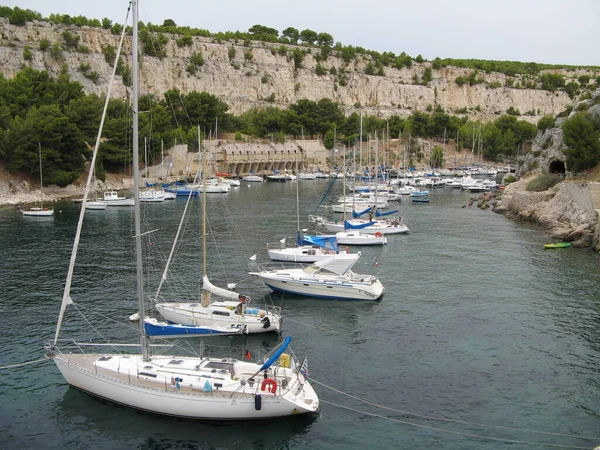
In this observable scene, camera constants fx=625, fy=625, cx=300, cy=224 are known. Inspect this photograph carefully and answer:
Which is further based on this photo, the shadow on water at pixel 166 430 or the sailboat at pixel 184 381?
the sailboat at pixel 184 381

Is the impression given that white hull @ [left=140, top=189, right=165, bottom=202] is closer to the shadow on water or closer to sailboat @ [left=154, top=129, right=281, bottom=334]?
sailboat @ [left=154, top=129, right=281, bottom=334]

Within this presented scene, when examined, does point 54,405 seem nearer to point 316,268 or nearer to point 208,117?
point 316,268

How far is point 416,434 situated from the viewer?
904 inches

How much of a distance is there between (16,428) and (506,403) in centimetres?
1890

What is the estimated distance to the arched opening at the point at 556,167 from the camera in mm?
85613

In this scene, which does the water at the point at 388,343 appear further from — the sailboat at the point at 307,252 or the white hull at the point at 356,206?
the white hull at the point at 356,206

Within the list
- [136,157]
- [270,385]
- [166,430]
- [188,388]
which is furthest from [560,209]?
[166,430]

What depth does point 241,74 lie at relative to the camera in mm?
165875

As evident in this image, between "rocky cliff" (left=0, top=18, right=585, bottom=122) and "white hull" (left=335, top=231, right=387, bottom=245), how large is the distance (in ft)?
224

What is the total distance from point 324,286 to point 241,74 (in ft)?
443

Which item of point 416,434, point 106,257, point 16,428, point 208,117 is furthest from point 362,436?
point 208,117

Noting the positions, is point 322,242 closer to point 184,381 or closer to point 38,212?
point 184,381

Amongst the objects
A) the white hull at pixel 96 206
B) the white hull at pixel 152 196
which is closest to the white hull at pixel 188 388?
the white hull at pixel 96 206

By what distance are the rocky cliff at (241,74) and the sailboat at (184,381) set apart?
95.1 meters
